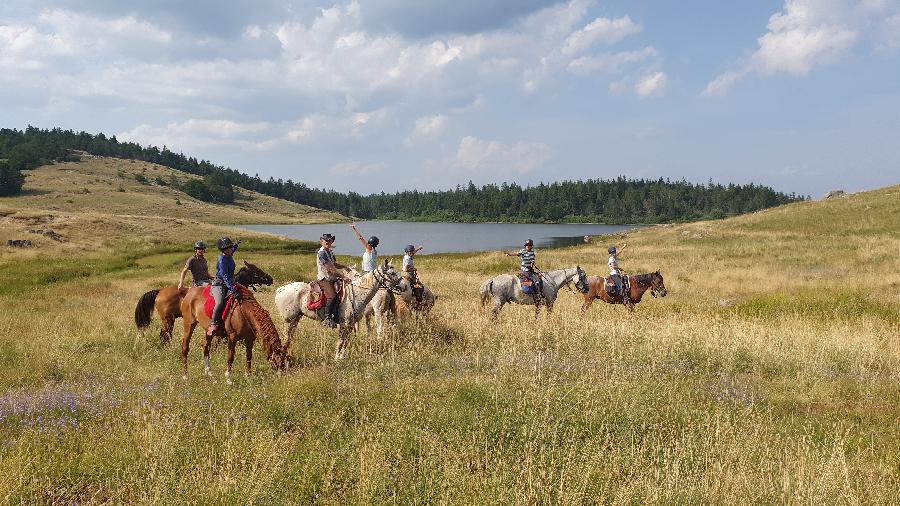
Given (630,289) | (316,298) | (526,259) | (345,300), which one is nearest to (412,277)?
(345,300)

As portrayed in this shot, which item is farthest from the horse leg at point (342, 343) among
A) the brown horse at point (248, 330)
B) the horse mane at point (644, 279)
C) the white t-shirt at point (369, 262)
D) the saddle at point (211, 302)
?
the horse mane at point (644, 279)

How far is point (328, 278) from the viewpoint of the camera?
11336mm

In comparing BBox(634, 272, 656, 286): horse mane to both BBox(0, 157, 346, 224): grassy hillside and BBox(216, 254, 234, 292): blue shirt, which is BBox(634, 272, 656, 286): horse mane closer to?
BBox(216, 254, 234, 292): blue shirt

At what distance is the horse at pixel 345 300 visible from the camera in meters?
11.4

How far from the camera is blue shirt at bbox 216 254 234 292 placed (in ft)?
31.4

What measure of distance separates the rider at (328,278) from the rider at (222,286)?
1845 millimetres

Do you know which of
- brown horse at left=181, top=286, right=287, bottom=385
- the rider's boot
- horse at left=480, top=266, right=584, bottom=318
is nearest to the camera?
brown horse at left=181, top=286, right=287, bottom=385

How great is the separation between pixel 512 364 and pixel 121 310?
14.6 m

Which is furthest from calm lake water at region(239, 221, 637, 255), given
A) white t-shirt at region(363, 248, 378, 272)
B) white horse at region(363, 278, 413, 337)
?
white horse at region(363, 278, 413, 337)

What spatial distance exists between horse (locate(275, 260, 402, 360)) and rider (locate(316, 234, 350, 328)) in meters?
0.20

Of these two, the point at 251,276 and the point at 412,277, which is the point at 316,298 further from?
the point at 412,277

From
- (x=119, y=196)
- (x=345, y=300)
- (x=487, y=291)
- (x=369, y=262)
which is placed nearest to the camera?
(x=345, y=300)

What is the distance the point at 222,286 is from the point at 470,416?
5.69 m

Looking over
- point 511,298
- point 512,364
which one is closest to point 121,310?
point 511,298
